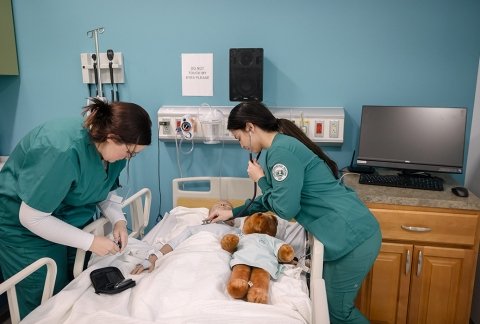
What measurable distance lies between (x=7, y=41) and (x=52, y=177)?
1.66 meters

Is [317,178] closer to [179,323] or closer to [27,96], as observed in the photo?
[179,323]

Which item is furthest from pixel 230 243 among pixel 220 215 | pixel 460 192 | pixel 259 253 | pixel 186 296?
pixel 460 192

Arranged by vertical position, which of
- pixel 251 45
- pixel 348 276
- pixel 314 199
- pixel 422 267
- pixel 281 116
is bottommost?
pixel 422 267

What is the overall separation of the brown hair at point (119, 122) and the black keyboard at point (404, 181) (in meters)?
1.25

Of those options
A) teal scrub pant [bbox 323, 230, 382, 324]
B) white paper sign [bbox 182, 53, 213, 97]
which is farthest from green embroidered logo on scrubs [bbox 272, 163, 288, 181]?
white paper sign [bbox 182, 53, 213, 97]

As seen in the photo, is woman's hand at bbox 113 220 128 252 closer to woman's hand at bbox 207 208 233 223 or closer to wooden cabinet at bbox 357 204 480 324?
woman's hand at bbox 207 208 233 223

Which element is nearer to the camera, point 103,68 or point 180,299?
point 180,299

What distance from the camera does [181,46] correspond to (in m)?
2.44

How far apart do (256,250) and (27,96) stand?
6.56 feet

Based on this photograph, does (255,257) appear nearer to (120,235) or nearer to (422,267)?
(120,235)

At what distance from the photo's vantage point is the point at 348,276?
1651 mm

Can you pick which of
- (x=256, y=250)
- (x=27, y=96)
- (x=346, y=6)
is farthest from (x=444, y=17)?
(x=27, y=96)

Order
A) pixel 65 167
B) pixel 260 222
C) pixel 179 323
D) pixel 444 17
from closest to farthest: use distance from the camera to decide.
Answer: pixel 179 323, pixel 65 167, pixel 260 222, pixel 444 17

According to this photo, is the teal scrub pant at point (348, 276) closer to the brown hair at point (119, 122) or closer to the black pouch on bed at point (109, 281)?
the black pouch on bed at point (109, 281)
